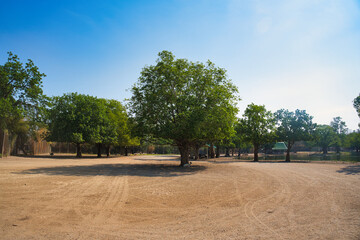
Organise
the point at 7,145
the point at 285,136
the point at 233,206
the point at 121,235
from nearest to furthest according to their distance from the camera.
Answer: the point at 121,235, the point at 233,206, the point at 7,145, the point at 285,136

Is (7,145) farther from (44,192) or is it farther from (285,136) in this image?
(285,136)

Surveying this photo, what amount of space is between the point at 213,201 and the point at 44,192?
6933 millimetres

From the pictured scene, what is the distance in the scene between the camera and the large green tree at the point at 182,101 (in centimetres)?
1953

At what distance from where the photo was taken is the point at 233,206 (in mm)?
7402

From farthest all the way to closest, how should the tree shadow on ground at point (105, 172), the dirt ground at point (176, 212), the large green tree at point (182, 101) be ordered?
the large green tree at point (182, 101) < the tree shadow on ground at point (105, 172) < the dirt ground at point (176, 212)

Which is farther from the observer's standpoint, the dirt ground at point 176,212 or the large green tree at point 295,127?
the large green tree at point 295,127

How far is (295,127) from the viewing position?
34.9m

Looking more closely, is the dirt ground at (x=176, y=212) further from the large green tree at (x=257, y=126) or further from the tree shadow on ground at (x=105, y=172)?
the large green tree at (x=257, y=126)

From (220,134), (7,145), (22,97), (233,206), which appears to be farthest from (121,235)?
(7,145)

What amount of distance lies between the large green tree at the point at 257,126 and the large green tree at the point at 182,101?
15.4 m

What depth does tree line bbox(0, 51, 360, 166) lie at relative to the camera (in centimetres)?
2003

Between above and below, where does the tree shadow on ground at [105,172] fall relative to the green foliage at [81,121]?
below

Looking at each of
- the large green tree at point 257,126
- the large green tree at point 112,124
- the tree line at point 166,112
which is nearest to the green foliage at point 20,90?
the tree line at point 166,112

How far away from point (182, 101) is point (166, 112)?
2.08m
